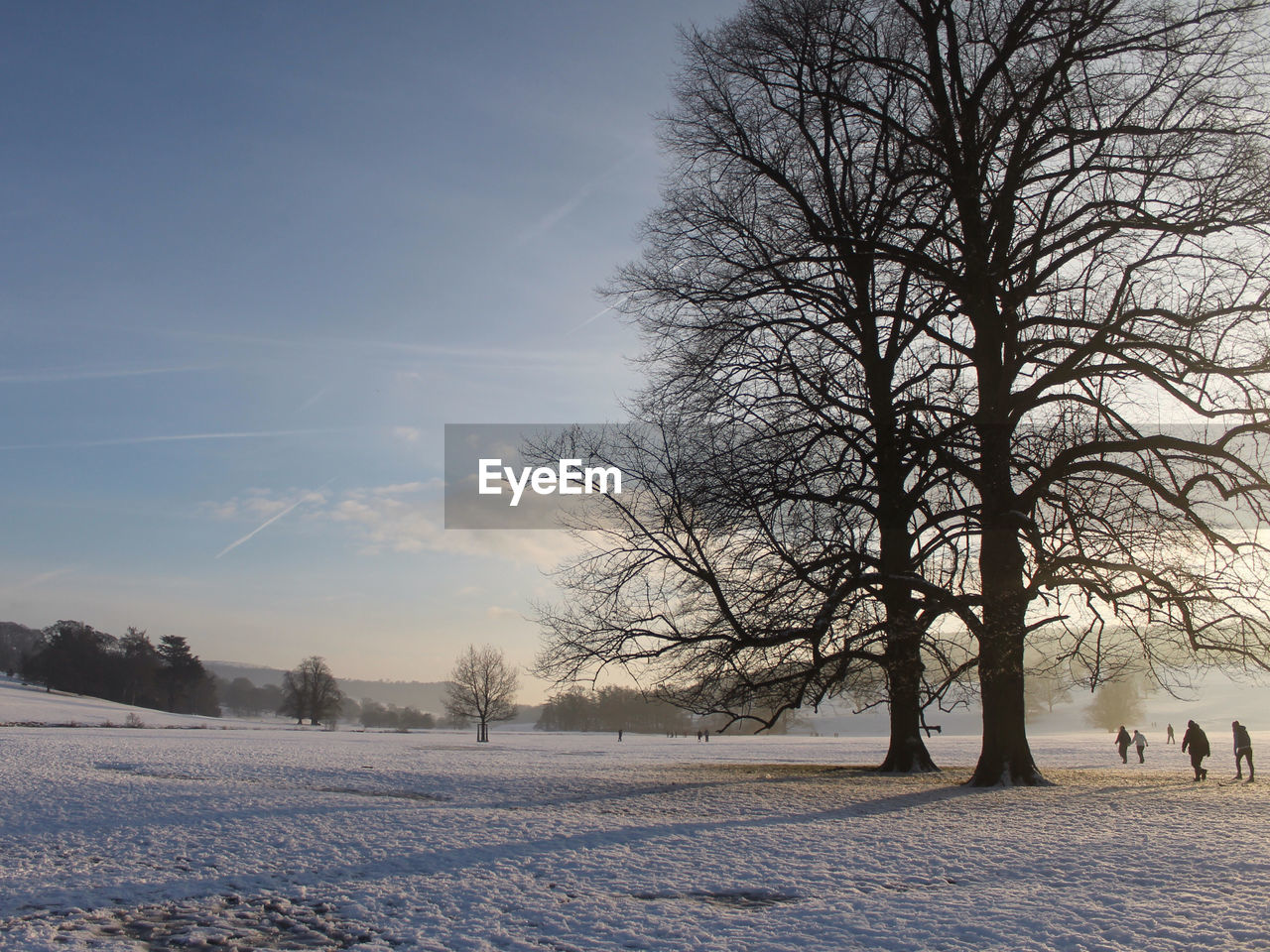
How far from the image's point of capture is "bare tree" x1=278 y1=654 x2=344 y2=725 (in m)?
109

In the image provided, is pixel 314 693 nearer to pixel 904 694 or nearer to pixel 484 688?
pixel 484 688

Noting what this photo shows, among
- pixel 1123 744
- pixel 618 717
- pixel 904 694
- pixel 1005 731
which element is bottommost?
pixel 618 717

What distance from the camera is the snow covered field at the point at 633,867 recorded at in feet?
22.5

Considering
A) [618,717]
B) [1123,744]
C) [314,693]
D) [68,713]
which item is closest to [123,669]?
[314,693]

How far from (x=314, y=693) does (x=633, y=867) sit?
109836 mm

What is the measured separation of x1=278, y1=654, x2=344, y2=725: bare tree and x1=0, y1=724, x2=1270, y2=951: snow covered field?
3882 inches

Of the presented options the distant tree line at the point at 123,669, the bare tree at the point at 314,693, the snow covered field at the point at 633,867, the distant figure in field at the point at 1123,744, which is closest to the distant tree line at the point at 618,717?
the bare tree at the point at 314,693

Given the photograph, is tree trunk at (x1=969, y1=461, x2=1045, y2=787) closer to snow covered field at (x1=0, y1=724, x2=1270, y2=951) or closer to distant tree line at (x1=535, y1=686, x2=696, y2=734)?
snow covered field at (x1=0, y1=724, x2=1270, y2=951)

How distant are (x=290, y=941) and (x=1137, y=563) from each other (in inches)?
575

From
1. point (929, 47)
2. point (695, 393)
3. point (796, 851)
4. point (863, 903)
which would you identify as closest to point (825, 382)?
point (695, 393)

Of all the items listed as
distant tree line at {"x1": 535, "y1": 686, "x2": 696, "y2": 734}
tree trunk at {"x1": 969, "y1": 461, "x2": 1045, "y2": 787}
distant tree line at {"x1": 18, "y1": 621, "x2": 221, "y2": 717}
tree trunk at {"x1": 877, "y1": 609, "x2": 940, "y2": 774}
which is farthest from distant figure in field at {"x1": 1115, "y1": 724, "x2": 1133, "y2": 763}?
distant tree line at {"x1": 18, "y1": 621, "x2": 221, "y2": 717}

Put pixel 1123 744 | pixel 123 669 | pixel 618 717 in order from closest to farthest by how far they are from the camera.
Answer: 1. pixel 1123 744
2. pixel 123 669
3. pixel 618 717

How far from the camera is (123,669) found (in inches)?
4929

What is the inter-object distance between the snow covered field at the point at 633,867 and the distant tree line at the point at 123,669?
119778mm
